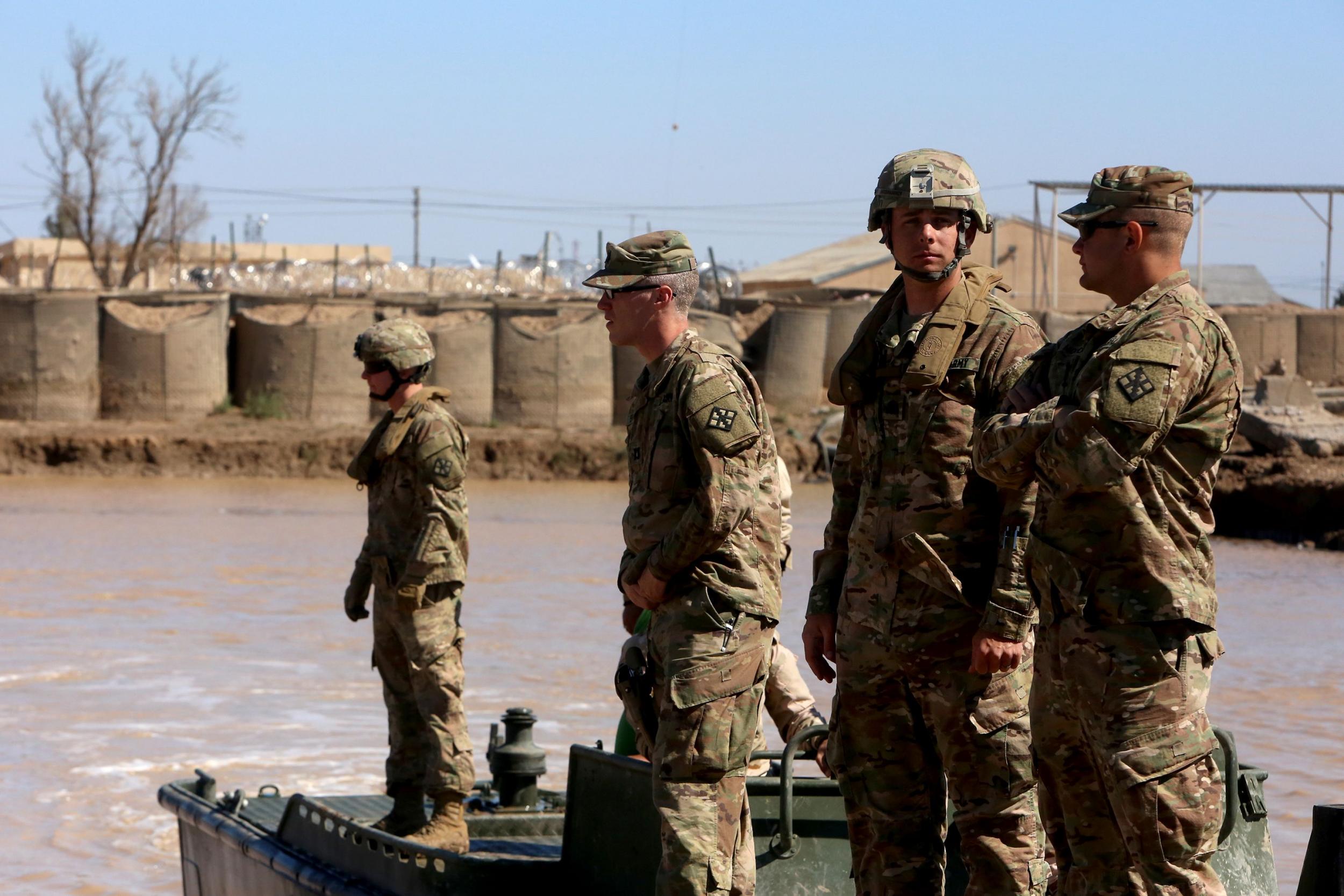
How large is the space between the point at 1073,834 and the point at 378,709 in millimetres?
7711

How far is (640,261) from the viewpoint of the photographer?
4.46 metres

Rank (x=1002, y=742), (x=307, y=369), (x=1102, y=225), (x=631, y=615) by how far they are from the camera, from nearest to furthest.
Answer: (x=1102, y=225) → (x=1002, y=742) → (x=631, y=615) → (x=307, y=369)

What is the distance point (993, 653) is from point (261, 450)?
2566 centimetres

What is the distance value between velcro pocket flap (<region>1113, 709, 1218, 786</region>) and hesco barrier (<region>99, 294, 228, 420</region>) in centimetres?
2745

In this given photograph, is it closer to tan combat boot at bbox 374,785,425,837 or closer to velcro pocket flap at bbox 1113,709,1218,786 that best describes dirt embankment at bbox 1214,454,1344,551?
tan combat boot at bbox 374,785,425,837

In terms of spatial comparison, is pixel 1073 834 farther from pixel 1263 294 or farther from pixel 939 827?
pixel 1263 294

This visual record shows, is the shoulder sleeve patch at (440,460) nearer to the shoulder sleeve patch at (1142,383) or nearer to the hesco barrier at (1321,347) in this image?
the shoulder sleeve patch at (1142,383)

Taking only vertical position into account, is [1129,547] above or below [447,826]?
above

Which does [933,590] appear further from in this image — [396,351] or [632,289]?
[396,351]

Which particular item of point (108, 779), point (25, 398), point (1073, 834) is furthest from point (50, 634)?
point (25, 398)

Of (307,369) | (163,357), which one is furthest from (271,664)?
(163,357)

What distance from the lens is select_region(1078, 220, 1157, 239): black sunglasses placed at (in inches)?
146

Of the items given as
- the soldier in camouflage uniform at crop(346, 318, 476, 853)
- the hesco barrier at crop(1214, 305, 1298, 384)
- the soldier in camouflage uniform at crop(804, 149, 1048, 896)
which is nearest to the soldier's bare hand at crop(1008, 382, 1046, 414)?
the soldier in camouflage uniform at crop(804, 149, 1048, 896)

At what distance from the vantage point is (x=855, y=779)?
13.3 feet
